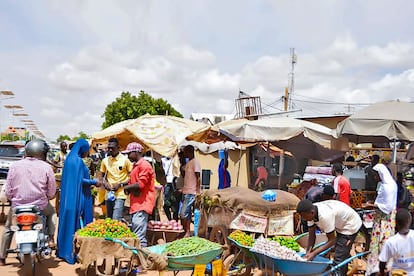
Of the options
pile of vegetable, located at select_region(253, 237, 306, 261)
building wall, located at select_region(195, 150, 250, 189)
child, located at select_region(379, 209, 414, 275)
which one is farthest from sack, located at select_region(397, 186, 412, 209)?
building wall, located at select_region(195, 150, 250, 189)

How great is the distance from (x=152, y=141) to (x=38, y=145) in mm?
3205

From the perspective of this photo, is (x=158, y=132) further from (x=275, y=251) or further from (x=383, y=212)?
(x=275, y=251)

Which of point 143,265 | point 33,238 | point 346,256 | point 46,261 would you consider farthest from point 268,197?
point 46,261

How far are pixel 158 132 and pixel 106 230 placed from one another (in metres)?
4.04

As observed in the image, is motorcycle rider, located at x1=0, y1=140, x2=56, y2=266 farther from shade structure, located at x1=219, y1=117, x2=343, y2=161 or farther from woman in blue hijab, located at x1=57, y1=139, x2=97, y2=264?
shade structure, located at x1=219, y1=117, x2=343, y2=161

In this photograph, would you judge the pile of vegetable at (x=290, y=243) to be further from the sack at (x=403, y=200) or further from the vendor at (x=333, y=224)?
the sack at (x=403, y=200)

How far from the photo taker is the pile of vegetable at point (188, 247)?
5.39 metres

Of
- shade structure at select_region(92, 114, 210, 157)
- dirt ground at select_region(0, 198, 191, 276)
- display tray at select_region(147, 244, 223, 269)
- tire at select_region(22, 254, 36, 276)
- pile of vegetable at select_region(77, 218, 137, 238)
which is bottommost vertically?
dirt ground at select_region(0, 198, 191, 276)

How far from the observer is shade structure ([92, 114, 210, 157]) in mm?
9688

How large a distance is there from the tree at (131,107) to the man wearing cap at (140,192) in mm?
31050

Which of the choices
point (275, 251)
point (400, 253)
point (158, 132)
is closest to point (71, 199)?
point (158, 132)

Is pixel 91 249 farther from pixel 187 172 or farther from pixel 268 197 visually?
pixel 187 172

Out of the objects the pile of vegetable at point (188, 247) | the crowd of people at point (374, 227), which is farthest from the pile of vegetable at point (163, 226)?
the crowd of people at point (374, 227)

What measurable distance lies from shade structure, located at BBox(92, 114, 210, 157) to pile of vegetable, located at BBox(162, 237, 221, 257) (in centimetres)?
400
